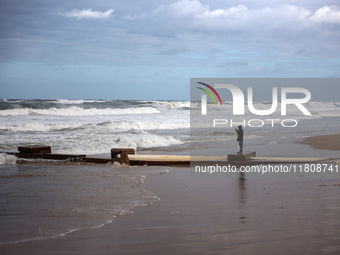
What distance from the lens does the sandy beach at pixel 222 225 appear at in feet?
15.9

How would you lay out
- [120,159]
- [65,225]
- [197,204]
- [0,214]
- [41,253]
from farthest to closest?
[120,159] → [197,204] → [0,214] → [65,225] → [41,253]

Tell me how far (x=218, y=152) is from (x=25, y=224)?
10.9 m

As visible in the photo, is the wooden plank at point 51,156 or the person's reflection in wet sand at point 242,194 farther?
the wooden plank at point 51,156

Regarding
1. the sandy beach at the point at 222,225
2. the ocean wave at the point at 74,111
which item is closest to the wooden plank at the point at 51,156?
the sandy beach at the point at 222,225

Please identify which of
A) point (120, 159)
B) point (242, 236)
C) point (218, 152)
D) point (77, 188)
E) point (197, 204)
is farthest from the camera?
point (218, 152)

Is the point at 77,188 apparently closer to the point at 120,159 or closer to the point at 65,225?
the point at 65,225

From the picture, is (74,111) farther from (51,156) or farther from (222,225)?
(222,225)

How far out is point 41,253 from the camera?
4746 millimetres

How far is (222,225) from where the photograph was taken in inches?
226

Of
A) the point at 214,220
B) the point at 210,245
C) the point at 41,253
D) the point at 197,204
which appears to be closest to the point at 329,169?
the point at 197,204

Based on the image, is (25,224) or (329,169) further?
(329,169)

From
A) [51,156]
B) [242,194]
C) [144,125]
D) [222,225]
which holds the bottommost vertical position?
[222,225]

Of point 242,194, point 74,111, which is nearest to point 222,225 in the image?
point 242,194

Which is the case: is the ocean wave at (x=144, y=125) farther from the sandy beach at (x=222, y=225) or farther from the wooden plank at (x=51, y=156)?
the sandy beach at (x=222, y=225)
